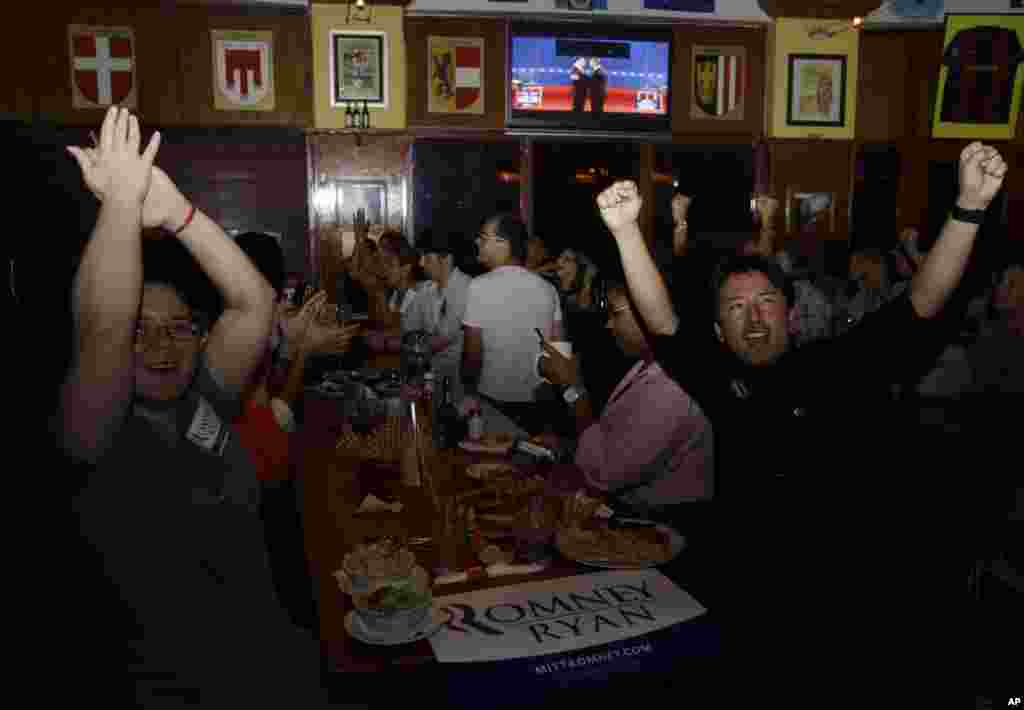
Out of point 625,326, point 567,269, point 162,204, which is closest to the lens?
point 162,204

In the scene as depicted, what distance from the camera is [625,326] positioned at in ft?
8.75

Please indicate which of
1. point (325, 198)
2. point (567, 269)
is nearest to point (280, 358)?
point (567, 269)

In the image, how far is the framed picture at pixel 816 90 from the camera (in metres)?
7.39

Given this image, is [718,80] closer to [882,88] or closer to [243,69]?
[882,88]

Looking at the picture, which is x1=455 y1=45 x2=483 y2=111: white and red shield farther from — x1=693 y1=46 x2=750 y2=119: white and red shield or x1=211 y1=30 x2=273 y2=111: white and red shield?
x1=693 y1=46 x2=750 y2=119: white and red shield

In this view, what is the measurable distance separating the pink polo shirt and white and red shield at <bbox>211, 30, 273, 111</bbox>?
216 inches

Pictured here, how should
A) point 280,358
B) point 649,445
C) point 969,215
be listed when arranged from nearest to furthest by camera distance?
point 969,215
point 649,445
point 280,358

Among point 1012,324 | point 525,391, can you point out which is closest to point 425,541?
point 525,391

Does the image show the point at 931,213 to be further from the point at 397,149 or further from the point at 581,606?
the point at 581,606

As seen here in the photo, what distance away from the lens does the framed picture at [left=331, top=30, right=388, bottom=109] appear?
675 cm

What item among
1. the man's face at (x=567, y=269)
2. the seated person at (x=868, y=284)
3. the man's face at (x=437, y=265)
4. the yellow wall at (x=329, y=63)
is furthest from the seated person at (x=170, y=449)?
the yellow wall at (x=329, y=63)

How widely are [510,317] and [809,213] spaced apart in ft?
15.8

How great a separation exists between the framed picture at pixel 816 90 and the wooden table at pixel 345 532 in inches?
236

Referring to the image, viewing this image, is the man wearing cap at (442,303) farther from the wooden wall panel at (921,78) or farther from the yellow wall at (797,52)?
the wooden wall panel at (921,78)
